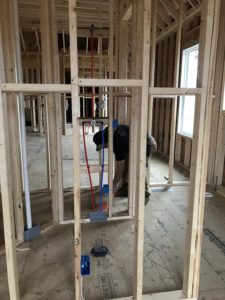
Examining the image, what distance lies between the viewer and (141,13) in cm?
152

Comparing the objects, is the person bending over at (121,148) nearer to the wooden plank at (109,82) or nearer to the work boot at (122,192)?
the work boot at (122,192)

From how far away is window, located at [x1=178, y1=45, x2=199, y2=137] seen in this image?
4996 millimetres

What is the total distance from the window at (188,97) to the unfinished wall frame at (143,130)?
11.1 ft

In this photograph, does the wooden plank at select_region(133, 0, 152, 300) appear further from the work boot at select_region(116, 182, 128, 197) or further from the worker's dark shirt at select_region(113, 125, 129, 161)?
the work boot at select_region(116, 182, 128, 197)

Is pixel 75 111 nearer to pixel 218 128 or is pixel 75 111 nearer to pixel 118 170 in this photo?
pixel 118 170

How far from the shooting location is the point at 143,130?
1609 mm

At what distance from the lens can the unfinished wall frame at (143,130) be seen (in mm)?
1476

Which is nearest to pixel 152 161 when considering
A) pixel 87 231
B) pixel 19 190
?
pixel 87 231

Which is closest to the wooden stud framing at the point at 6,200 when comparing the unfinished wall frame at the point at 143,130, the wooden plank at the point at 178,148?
the unfinished wall frame at the point at 143,130

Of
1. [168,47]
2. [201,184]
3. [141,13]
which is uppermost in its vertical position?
[168,47]

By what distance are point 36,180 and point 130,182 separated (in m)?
2.10

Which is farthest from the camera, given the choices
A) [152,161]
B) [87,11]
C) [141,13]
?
[152,161]

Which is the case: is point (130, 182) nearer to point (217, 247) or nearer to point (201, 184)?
point (217, 247)

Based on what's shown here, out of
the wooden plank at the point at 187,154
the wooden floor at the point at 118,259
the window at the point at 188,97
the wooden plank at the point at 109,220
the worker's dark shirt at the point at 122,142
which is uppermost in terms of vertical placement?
the window at the point at 188,97
